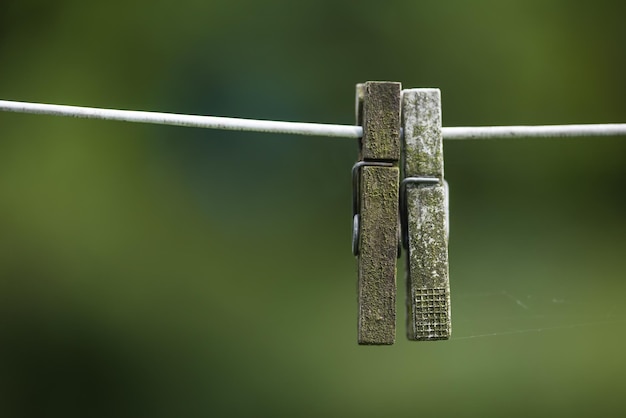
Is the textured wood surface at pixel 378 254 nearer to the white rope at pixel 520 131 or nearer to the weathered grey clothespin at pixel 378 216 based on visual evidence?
the weathered grey clothespin at pixel 378 216

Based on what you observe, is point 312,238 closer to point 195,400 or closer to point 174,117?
point 195,400

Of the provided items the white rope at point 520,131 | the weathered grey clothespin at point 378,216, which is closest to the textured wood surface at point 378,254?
the weathered grey clothespin at point 378,216

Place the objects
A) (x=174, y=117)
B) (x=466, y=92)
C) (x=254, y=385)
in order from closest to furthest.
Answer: (x=174, y=117)
(x=254, y=385)
(x=466, y=92)

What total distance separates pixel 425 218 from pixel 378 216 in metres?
0.07

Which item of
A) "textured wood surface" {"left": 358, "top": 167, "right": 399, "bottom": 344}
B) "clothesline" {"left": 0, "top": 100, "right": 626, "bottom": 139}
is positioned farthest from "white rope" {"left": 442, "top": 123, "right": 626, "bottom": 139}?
"textured wood surface" {"left": 358, "top": 167, "right": 399, "bottom": 344}

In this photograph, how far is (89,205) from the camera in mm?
1900

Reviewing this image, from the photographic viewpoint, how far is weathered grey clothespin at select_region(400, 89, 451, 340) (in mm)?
895

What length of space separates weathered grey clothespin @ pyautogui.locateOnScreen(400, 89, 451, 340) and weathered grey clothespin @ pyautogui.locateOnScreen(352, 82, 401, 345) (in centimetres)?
2

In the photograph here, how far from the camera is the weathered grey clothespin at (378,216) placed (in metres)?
0.88

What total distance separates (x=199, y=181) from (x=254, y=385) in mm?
606

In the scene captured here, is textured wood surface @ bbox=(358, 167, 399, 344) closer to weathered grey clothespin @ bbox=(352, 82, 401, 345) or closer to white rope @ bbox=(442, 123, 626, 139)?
weathered grey clothespin @ bbox=(352, 82, 401, 345)

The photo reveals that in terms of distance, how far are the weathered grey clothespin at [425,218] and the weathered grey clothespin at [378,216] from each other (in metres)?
0.02
